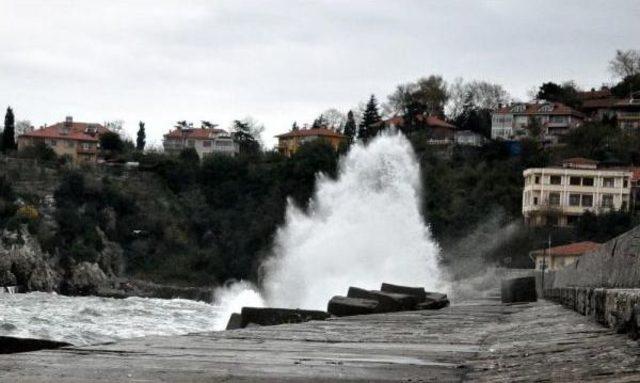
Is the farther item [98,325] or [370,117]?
[370,117]

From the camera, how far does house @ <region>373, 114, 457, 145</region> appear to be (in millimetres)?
111500

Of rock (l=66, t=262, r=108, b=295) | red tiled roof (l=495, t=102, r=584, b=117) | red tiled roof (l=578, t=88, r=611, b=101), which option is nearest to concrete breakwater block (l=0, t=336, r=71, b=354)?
rock (l=66, t=262, r=108, b=295)

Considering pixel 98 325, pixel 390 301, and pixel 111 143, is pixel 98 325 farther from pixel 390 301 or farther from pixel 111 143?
pixel 111 143

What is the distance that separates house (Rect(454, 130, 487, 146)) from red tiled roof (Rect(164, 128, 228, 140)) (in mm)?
37175

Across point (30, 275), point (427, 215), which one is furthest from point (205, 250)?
point (427, 215)

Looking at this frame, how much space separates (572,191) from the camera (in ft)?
297

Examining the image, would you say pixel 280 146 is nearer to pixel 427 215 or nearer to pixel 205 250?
pixel 205 250

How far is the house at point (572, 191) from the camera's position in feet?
291

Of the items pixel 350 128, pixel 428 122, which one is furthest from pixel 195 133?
pixel 428 122

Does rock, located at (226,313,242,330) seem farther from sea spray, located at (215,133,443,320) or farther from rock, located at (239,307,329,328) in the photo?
sea spray, located at (215,133,443,320)

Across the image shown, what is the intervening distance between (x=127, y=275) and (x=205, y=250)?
25.1 ft

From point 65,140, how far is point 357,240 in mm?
93460

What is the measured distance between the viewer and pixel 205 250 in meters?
105

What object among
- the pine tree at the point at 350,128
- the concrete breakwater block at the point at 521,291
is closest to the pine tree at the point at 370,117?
the pine tree at the point at 350,128
